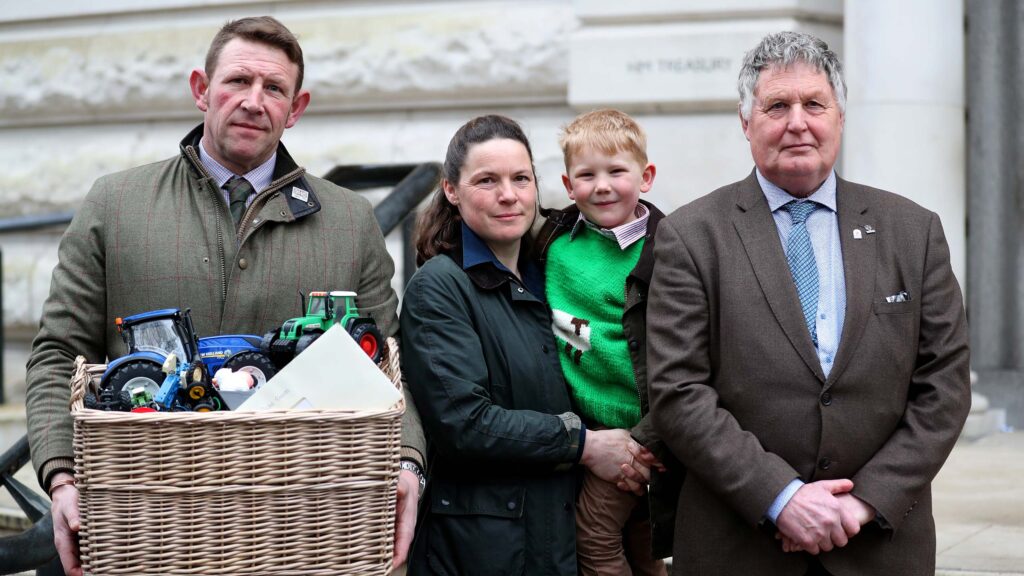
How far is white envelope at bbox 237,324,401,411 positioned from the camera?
2.11 m

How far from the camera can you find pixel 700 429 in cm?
240

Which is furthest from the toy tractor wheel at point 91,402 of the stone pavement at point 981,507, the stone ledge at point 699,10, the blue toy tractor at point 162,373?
the stone ledge at point 699,10

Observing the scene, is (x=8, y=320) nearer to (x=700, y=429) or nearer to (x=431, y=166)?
(x=431, y=166)

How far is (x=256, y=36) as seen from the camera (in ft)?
8.59

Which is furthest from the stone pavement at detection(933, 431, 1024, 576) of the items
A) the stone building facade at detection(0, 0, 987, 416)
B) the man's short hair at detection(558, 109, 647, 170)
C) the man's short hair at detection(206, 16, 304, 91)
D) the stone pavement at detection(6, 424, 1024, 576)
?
the man's short hair at detection(206, 16, 304, 91)

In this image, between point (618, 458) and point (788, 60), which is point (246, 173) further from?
point (788, 60)

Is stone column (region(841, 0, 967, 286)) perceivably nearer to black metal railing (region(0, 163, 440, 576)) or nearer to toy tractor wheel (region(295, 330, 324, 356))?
black metal railing (region(0, 163, 440, 576))

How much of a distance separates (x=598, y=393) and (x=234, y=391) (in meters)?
0.92

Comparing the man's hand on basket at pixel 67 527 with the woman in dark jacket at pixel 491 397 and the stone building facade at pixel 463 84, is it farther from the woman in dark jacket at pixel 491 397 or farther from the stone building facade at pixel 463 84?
the stone building facade at pixel 463 84

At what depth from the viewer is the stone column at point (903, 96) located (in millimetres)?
5613

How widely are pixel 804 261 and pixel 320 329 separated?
0.94 metres

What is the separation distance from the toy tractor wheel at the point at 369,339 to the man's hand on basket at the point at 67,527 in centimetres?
55

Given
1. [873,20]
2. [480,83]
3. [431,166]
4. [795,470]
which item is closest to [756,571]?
[795,470]

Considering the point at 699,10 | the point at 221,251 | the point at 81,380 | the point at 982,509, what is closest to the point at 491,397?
the point at 221,251
